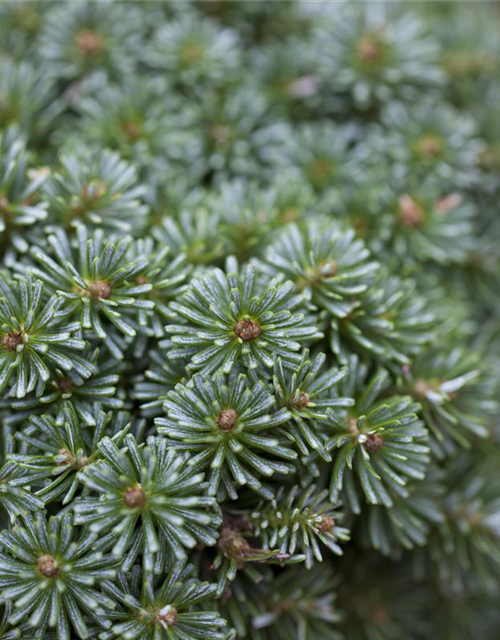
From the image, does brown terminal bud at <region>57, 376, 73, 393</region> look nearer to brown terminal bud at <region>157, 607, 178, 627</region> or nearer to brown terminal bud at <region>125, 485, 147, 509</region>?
brown terminal bud at <region>125, 485, 147, 509</region>

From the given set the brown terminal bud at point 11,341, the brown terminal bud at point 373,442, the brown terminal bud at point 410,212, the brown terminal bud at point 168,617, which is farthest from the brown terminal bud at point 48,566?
the brown terminal bud at point 410,212

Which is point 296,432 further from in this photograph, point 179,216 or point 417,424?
point 179,216

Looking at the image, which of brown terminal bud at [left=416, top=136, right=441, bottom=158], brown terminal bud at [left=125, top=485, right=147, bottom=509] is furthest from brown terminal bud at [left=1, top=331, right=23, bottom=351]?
brown terminal bud at [left=416, top=136, right=441, bottom=158]

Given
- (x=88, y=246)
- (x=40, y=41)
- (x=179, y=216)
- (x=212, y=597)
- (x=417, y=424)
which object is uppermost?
(x=40, y=41)

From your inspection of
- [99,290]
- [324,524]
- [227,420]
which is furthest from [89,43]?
[324,524]

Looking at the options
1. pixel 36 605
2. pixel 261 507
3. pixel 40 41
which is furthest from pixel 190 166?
pixel 36 605

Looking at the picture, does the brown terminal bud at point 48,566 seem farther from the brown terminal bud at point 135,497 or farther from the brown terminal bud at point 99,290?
the brown terminal bud at point 99,290

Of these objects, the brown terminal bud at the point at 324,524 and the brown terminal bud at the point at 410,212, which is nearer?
the brown terminal bud at the point at 324,524

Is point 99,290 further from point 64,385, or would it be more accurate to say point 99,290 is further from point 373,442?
point 373,442
